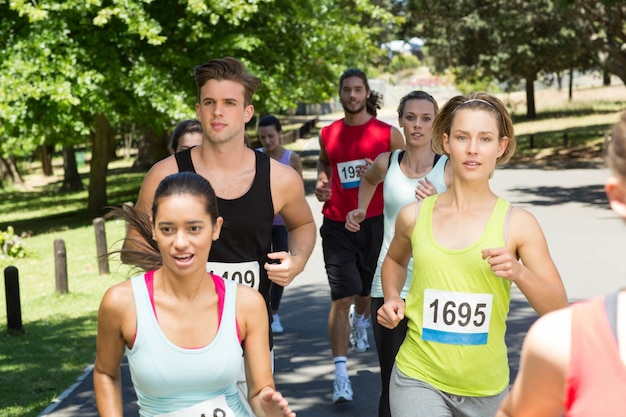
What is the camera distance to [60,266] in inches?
479

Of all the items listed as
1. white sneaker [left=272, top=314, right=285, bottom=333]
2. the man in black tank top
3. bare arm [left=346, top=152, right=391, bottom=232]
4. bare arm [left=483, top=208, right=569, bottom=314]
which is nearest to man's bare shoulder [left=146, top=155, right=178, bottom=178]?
the man in black tank top

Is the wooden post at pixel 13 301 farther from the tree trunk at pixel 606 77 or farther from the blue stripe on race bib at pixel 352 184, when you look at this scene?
the tree trunk at pixel 606 77

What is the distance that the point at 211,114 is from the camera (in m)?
4.71

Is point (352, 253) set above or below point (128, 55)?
below

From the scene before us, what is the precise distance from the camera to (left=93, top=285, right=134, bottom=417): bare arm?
11.3 feet

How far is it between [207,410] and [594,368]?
1.83 meters

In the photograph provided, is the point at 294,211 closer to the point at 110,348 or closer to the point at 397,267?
the point at 397,267

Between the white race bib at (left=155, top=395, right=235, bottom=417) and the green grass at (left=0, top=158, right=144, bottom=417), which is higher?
the white race bib at (left=155, top=395, right=235, bottom=417)

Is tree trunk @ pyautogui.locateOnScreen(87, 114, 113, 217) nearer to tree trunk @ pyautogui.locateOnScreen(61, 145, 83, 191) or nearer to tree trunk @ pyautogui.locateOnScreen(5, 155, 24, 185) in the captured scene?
tree trunk @ pyautogui.locateOnScreen(61, 145, 83, 191)

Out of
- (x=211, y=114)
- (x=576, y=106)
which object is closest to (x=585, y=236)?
(x=211, y=114)

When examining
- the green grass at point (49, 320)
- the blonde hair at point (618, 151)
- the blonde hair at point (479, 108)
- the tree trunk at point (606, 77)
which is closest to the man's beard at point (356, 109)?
the green grass at point (49, 320)

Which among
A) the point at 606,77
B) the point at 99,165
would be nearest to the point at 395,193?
the point at 99,165

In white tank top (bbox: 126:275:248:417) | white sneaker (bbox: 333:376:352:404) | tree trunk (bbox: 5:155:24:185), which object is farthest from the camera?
tree trunk (bbox: 5:155:24:185)

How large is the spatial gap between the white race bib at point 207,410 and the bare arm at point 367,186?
10.2ft
